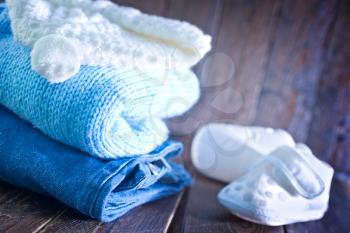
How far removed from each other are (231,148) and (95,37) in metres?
0.29

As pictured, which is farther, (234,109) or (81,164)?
(234,109)

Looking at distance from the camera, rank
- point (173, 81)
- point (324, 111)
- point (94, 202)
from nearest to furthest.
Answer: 1. point (94, 202)
2. point (173, 81)
3. point (324, 111)

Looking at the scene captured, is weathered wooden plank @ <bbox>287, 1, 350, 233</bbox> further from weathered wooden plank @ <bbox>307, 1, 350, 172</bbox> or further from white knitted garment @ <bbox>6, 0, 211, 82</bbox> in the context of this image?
white knitted garment @ <bbox>6, 0, 211, 82</bbox>

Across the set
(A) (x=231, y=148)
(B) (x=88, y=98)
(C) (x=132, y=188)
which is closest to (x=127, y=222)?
(C) (x=132, y=188)

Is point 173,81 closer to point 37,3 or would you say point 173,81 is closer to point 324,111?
point 37,3

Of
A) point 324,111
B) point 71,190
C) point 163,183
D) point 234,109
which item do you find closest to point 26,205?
point 71,190

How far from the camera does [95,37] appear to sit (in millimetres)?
406

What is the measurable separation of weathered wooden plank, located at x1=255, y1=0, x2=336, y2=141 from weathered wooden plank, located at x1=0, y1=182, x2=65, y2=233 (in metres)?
0.44

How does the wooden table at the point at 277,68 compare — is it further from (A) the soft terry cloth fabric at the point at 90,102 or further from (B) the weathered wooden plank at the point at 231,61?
(A) the soft terry cloth fabric at the point at 90,102

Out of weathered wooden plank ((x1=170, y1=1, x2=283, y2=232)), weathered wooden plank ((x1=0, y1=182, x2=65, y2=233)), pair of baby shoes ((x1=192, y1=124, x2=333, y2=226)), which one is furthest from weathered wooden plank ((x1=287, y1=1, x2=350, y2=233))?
weathered wooden plank ((x1=0, y1=182, x2=65, y2=233))

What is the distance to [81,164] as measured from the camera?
1.26 ft

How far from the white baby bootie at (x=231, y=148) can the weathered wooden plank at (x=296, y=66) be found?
125 mm

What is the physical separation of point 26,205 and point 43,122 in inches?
3.3

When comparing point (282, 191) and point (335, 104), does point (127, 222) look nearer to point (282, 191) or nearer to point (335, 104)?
point (282, 191)
